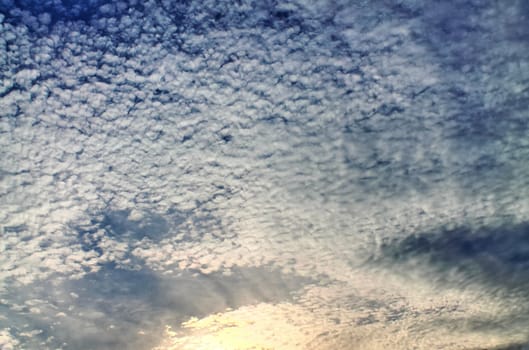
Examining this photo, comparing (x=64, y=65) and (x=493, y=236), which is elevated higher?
(x=64, y=65)

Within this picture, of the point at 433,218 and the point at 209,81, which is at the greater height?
the point at 209,81

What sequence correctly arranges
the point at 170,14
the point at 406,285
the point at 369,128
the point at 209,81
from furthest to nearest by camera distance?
the point at 406,285
the point at 369,128
the point at 209,81
the point at 170,14

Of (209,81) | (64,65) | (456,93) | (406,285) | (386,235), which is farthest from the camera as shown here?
(406,285)

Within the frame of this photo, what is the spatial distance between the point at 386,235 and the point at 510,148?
148 centimetres

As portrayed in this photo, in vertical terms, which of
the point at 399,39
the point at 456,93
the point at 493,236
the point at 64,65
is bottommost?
the point at 493,236

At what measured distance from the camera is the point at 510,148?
11.0 ft

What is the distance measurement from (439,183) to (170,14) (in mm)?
2792

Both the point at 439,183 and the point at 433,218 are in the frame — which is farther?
the point at 433,218

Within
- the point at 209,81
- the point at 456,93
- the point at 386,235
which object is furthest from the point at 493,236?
the point at 209,81

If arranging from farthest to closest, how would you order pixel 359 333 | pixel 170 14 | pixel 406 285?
1. pixel 359 333
2. pixel 406 285
3. pixel 170 14

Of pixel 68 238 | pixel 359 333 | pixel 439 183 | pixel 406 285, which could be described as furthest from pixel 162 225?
pixel 359 333

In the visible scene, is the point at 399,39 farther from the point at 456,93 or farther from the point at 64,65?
the point at 64,65

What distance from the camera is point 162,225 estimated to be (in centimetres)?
390

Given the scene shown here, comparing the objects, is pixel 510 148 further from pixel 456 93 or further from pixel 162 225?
pixel 162 225
